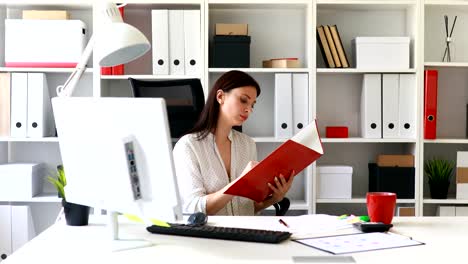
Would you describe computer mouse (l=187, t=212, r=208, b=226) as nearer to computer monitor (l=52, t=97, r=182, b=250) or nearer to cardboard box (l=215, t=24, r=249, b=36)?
computer monitor (l=52, t=97, r=182, b=250)

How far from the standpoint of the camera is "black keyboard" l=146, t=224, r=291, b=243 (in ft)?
6.24

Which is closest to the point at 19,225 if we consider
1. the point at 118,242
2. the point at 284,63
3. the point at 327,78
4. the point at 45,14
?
the point at 45,14

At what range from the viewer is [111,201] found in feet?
6.06

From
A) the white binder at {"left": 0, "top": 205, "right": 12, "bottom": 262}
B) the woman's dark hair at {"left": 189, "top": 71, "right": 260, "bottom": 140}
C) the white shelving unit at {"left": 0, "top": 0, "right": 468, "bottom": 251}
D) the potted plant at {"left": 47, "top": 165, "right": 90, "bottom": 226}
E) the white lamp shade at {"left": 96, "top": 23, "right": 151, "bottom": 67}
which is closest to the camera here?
the white lamp shade at {"left": 96, "top": 23, "right": 151, "bottom": 67}

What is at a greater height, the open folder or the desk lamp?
the desk lamp

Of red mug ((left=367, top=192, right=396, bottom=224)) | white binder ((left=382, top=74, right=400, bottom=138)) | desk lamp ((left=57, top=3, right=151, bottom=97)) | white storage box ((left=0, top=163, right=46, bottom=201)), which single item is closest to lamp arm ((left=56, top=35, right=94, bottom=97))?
desk lamp ((left=57, top=3, right=151, bottom=97))

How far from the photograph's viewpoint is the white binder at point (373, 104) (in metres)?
3.90

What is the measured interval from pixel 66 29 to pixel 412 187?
2172mm

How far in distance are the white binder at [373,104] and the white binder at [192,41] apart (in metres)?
0.97

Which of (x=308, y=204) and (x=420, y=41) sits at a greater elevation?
(x=420, y=41)

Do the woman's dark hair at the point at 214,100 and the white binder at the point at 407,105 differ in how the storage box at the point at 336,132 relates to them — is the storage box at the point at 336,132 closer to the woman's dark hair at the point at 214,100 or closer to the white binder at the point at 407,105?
the white binder at the point at 407,105

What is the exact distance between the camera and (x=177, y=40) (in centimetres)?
385

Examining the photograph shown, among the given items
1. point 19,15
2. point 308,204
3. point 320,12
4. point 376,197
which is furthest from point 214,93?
point 19,15

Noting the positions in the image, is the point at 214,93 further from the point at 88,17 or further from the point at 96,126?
the point at 88,17
